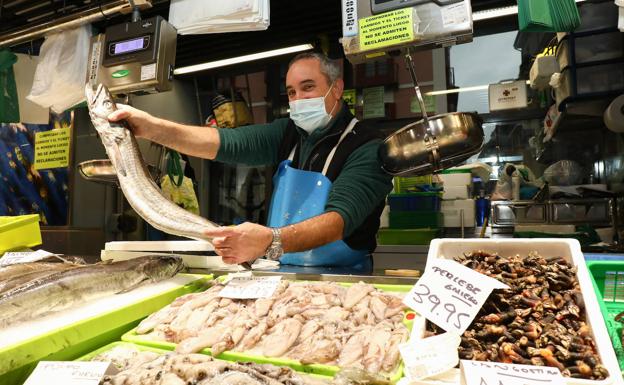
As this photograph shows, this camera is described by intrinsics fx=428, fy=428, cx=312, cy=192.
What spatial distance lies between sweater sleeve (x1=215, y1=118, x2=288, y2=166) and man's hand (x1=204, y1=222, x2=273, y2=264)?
1248mm

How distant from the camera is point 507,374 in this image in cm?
87

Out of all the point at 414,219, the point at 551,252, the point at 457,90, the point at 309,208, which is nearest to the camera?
the point at 551,252

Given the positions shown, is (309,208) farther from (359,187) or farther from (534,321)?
(534,321)

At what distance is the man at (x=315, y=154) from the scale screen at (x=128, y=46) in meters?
0.99

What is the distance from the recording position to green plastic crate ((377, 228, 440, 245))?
15.0 ft

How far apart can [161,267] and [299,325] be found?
0.91 m

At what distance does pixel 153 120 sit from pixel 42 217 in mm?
4090

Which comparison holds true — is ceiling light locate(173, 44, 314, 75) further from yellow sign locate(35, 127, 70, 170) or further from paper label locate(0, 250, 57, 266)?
paper label locate(0, 250, 57, 266)

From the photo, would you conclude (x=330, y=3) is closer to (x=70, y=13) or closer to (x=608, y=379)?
(x=70, y=13)

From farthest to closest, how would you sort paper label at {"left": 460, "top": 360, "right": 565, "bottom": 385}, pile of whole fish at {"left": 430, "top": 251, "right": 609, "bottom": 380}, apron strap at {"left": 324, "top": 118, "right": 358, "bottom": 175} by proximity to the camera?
apron strap at {"left": 324, "top": 118, "right": 358, "bottom": 175}
pile of whole fish at {"left": 430, "top": 251, "right": 609, "bottom": 380}
paper label at {"left": 460, "top": 360, "right": 565, "bottom": 385}

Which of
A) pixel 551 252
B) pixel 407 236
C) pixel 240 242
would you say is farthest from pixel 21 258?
pixel 407 236

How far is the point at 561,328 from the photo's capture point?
107 cm

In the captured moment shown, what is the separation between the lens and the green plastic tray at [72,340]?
1.23 meters

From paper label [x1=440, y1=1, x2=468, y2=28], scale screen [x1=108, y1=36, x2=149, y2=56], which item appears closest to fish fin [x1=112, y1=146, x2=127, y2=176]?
scale screen [x1=108, y1=36, x2=149, y2=56]
